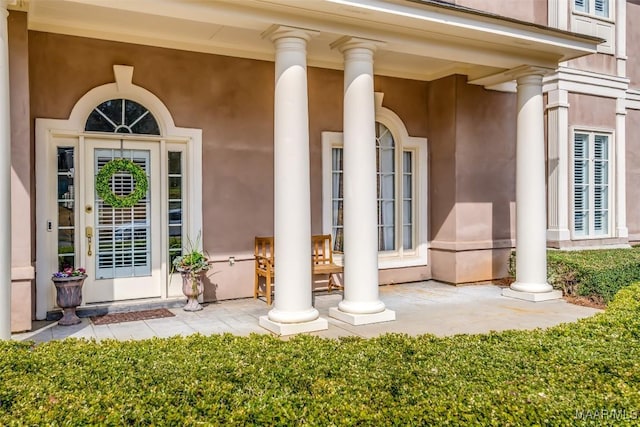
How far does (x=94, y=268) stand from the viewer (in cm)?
674

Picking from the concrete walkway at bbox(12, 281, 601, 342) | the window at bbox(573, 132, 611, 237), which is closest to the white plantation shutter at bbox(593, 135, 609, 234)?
the window at bbox(573, 132, 611, 237)

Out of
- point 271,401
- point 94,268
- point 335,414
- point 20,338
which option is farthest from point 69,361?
point 94,268

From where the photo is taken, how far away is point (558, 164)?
9281 millimetres

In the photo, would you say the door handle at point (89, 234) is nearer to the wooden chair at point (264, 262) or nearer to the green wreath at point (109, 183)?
the green wreath at point (109, 183)

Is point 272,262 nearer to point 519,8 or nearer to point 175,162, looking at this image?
point 175,162

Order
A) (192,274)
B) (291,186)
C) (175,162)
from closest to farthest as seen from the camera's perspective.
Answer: (291,186) < (192,274) < (175,162)

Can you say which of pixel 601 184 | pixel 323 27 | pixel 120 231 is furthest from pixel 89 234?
pixel 601 184

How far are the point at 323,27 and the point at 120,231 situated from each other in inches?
142

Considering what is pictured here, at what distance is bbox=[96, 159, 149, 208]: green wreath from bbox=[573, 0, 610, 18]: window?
7931mm

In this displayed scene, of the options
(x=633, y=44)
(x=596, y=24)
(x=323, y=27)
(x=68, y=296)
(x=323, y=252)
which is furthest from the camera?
(x=633, y=44)

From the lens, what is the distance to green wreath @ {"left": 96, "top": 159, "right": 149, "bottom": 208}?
6.52 metres

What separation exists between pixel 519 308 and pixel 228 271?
3.96 m

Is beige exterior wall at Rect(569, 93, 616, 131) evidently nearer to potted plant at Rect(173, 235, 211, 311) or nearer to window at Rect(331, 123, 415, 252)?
window at Rect(331, 123, 415, 252)

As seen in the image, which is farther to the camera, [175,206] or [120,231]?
[175,206]
